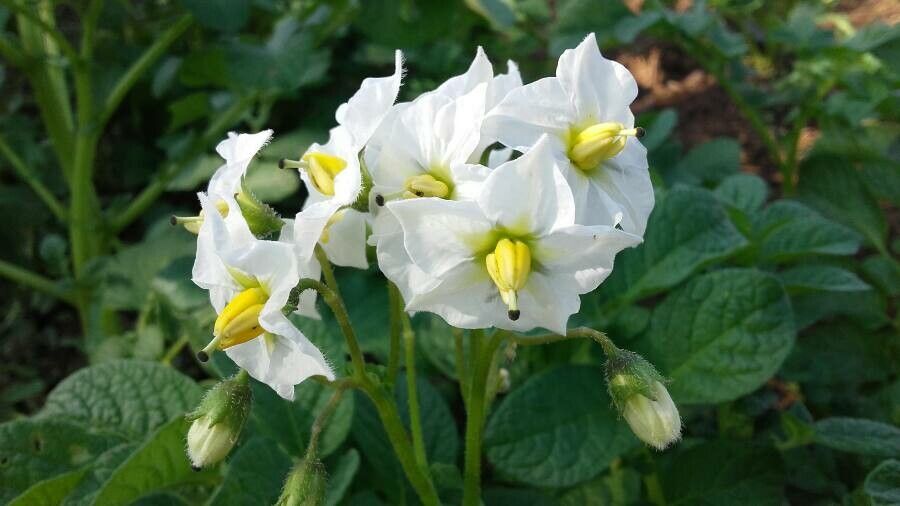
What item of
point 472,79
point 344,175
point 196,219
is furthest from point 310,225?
point 472,79

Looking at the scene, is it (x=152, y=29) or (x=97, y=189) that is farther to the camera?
(x=97, y=189)

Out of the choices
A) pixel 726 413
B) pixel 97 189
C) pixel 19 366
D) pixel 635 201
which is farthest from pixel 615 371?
pixel 97 189

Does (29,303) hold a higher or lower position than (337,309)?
lower

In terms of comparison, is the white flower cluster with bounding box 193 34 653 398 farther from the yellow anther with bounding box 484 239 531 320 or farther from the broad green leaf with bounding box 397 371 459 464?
the broad green leaf with bounding box 397 371 459 464

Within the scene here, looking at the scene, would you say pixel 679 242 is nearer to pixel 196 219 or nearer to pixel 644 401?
pixel 644 401

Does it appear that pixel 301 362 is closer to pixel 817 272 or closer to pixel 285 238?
pixel 285 238

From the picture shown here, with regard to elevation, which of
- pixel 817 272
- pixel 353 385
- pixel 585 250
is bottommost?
pixel 817 272

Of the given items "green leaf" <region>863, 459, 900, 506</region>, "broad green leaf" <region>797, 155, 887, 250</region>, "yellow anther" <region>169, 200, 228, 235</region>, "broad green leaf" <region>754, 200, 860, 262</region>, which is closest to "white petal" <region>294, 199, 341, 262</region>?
"yellow anther" <region>169, 200, 228, 235</region>
